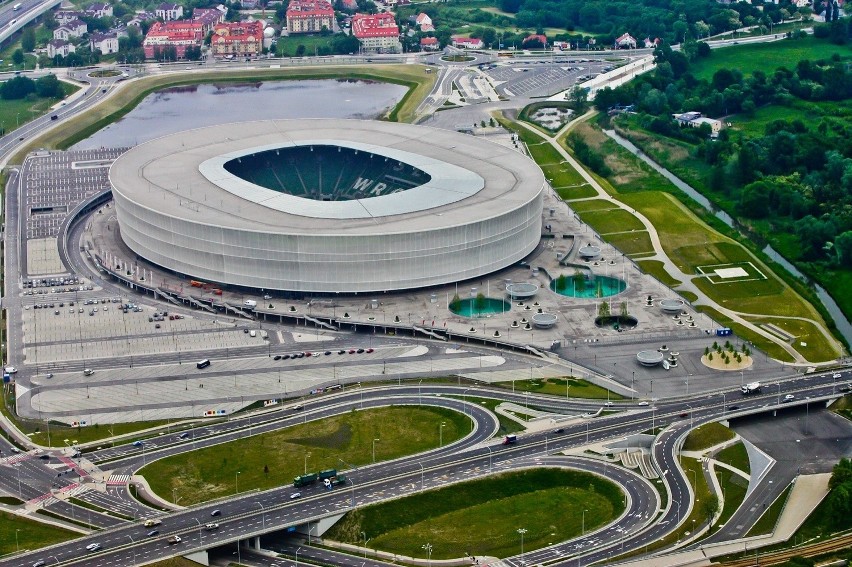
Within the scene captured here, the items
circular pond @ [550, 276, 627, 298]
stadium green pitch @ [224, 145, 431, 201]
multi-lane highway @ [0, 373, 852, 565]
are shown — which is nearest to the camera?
multi-lane highway @ [0, 373, 852, 565]

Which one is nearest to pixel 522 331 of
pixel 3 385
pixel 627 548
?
pixel 627 548

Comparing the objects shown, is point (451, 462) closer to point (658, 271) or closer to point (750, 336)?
point (750, 336)

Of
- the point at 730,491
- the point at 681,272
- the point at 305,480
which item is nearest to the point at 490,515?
the point at 305,480

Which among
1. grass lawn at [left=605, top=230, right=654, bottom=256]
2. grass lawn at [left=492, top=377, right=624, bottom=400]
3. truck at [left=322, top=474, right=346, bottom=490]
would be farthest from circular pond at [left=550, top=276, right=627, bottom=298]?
truck at [left=322, top=474, right=346, bottom=490]

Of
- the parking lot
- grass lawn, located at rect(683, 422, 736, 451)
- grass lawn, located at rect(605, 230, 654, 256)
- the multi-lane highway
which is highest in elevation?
the parking lot

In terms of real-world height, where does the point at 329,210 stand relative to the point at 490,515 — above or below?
above

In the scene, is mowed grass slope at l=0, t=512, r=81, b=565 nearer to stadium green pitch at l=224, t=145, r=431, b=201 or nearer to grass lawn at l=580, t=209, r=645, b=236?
stadium green pitch at l=224, t=145, r=431, b=201

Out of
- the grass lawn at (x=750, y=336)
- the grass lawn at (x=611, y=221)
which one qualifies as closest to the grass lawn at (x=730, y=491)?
the grass lawn at (x=750, y=336)
